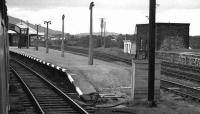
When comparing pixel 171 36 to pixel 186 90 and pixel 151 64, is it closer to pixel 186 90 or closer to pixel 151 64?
pixel 186 90

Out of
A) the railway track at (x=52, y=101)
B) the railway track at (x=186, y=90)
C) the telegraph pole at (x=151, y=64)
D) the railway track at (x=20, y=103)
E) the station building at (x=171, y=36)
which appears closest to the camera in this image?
the railway track at (x=52, y=101)

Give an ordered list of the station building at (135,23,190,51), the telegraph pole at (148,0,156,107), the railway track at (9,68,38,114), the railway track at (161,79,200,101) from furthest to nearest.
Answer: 1. the station building at (135,23,190,51)
2. the railway track at (161,79,200,101)
3. the telegraph pole at (148,0,156,107)
4. the railway track at (9,68,38,114)

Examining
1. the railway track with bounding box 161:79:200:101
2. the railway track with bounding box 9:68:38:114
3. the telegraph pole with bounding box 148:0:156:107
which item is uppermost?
the telegraph pole with bounding box 148:0:156:107

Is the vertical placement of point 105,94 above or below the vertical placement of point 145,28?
below

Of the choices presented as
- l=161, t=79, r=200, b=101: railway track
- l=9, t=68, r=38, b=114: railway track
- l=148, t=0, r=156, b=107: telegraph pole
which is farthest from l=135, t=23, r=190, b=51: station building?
l=148, t=0, r=156, b=107: telegraph pole

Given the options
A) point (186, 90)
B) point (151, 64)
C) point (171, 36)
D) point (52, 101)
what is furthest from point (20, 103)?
point (171, 36)

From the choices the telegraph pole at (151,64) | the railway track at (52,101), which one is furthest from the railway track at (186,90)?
the railway track at (52,101)

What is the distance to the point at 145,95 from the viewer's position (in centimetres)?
1512

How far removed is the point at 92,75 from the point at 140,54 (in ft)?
23.5

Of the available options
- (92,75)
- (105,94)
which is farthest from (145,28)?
(105,94)

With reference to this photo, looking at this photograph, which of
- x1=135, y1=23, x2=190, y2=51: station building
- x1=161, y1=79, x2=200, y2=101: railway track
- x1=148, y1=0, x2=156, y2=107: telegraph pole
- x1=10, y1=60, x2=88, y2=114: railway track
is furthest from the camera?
x1=135, y1=23, x2=190, y2=51: station building

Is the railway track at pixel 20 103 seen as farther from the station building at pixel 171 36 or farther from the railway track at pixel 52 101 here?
the station building at pixel 171 36

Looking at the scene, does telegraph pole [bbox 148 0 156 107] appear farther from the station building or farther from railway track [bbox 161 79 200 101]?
the station building

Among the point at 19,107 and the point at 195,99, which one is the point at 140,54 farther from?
the point at 19,107
